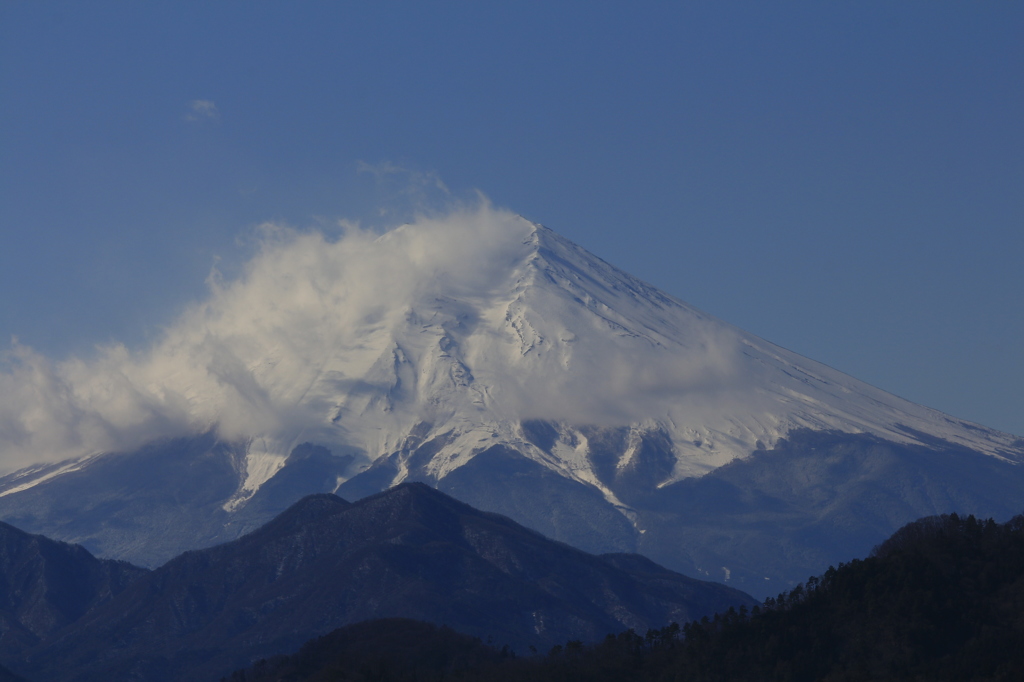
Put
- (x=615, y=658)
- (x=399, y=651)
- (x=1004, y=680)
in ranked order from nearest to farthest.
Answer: (x=1004, y=680) < (x=615, y=658) < (x=399, y=651)

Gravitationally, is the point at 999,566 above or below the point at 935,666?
above

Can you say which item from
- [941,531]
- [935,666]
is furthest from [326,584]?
[935,666]

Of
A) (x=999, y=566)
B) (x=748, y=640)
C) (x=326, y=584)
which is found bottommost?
(x=326, y=584)

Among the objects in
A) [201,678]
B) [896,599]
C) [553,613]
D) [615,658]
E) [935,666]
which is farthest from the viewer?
[553,613]

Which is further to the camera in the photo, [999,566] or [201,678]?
[201,678]

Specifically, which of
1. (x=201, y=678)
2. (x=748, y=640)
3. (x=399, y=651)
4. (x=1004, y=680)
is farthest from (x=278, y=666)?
(x=1004, y=680)

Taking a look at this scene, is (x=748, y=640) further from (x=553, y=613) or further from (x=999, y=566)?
(x=553, y=613)

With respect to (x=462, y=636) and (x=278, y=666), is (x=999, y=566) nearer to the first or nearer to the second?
(x=462, y=636)
